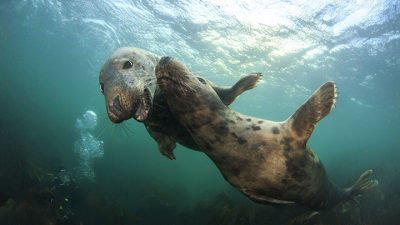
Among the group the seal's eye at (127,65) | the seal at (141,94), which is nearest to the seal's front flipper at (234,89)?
the seal at (141,94)

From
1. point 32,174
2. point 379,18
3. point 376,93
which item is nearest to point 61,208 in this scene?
point 32,174

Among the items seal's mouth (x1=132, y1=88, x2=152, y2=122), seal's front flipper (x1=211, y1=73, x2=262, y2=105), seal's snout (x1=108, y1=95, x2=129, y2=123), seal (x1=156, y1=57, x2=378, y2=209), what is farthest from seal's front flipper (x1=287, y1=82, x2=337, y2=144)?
seal's snout (x1=108, y1=95, x2=129, y2=123)

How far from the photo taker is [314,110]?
11.9ft

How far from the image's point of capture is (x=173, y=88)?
3.40m

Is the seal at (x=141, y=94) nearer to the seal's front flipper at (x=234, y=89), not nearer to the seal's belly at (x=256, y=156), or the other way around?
the seal's front flipper at (x=234, y=89)

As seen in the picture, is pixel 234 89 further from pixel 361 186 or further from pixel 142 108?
pixel 361 186

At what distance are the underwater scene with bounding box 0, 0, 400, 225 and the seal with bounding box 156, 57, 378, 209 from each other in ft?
0.05

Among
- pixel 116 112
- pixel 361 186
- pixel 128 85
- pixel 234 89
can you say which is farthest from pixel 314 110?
pixel 361 186

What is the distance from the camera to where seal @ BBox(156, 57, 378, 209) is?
3.56m

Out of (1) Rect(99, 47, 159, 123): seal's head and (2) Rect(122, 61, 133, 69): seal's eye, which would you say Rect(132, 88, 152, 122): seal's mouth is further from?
(2) Rect(122, 61, 133, 69): seal's eye

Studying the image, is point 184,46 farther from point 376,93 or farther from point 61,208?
point 376,93

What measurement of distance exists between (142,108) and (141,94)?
5.6 inches

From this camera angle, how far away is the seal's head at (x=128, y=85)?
3027 millimetres

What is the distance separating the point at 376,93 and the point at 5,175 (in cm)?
2421
